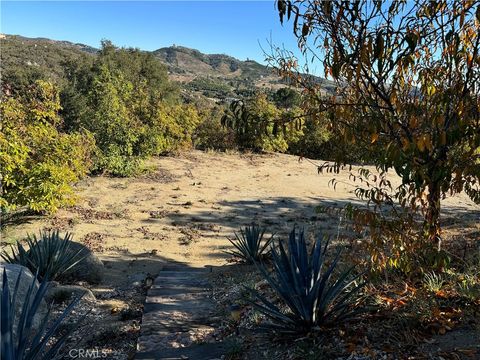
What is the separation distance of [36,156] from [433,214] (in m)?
8.90

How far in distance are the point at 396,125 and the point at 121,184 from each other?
12604mm

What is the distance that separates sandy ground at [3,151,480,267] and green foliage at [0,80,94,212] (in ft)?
2.79

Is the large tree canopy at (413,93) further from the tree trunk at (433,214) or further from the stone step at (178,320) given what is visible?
the stone step at (178,320)

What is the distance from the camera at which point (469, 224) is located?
820 cm

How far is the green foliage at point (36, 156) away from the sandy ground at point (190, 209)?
2.79 feet

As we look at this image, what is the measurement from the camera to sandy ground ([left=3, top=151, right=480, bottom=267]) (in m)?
8.62

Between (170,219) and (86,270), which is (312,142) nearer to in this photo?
(170,219)

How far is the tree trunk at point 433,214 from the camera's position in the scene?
9.80 ft

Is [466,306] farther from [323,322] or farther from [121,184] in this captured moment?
[121,184]

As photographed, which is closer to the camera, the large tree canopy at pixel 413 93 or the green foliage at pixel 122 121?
the large tree canopy at pixel 413 93

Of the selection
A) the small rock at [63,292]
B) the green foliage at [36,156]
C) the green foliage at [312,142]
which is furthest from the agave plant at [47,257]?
the green foliage at [312,142]

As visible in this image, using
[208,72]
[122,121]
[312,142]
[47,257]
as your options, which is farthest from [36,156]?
[208,72]

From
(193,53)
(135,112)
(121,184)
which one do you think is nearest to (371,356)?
(121,184)

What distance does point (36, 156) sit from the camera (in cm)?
899
